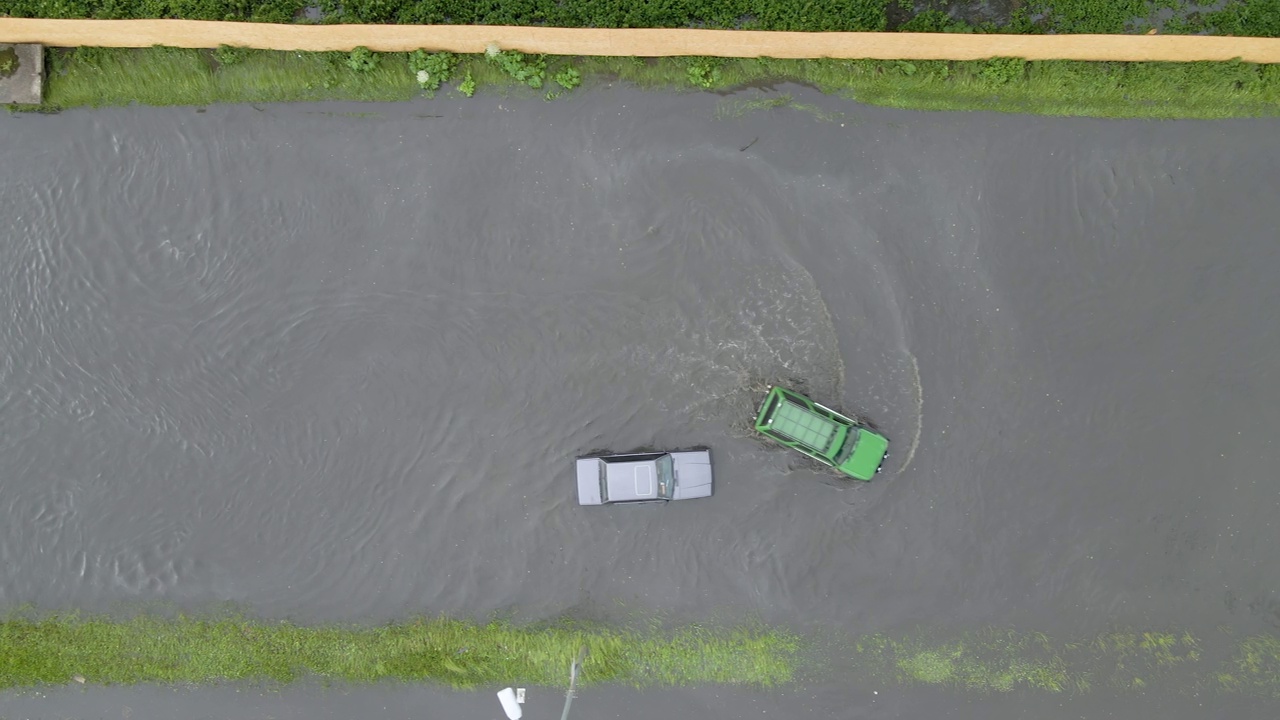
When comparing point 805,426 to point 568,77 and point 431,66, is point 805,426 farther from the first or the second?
point 431,66

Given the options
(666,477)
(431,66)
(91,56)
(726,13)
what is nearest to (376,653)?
(666,477)

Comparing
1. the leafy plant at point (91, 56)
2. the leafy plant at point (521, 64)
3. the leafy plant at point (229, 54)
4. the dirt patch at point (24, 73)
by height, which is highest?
the leafy plant at point (521, 64)

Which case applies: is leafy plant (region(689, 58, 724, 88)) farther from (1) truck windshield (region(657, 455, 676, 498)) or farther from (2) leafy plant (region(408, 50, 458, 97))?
(1) truck windshield (region(657, 455, 676, 498))

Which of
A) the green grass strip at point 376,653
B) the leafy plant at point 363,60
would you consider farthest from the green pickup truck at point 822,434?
the leafy plant at point 363,60

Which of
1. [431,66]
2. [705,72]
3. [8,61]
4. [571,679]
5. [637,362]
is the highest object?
[705,72]

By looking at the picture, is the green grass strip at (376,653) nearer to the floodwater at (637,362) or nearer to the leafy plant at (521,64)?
the floodwater at (637,362)

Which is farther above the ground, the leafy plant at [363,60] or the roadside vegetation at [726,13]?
the roadside vegetation at [726,13]

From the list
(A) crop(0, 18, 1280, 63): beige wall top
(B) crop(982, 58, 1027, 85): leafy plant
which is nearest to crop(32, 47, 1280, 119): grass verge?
(B) crop(982, 58, 1027, 85): leafy plant
